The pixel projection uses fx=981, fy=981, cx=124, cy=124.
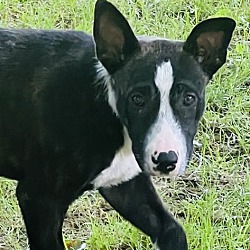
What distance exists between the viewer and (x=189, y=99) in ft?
11.9

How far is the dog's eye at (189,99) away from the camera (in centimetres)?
Answer: 362

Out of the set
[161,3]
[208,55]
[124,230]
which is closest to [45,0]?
[161,3]

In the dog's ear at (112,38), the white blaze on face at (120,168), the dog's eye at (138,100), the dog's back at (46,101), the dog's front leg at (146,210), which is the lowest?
the dog's front leg at (146,210)

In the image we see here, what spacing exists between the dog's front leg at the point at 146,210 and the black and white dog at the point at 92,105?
128 mm

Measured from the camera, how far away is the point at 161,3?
20.5ft

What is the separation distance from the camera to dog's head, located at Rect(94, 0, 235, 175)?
140 inches

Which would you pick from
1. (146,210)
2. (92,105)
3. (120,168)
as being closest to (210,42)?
(92,105)

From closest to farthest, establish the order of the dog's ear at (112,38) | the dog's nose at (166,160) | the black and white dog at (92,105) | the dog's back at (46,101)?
the dog's nose at (166,160) < the black and white dog at (92,105) < the dog's ear at (112,38) < the dog's back at (46,101)

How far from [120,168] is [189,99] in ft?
1.74

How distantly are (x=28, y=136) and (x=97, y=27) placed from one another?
21.3 inches

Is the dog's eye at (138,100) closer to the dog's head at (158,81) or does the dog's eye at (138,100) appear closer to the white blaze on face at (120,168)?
the dog's head at (158,81)

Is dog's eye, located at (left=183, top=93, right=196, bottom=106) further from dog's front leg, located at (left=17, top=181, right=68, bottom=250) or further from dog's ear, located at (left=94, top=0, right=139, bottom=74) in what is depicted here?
dog's front leg, located at (left=17, top=181, right=68, bottom=250)

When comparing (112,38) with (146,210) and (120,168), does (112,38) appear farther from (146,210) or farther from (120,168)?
(146,210)

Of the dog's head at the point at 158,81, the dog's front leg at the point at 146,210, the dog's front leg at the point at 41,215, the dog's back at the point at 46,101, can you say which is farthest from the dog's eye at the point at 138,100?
the dog's front leg at the point at 146,210
